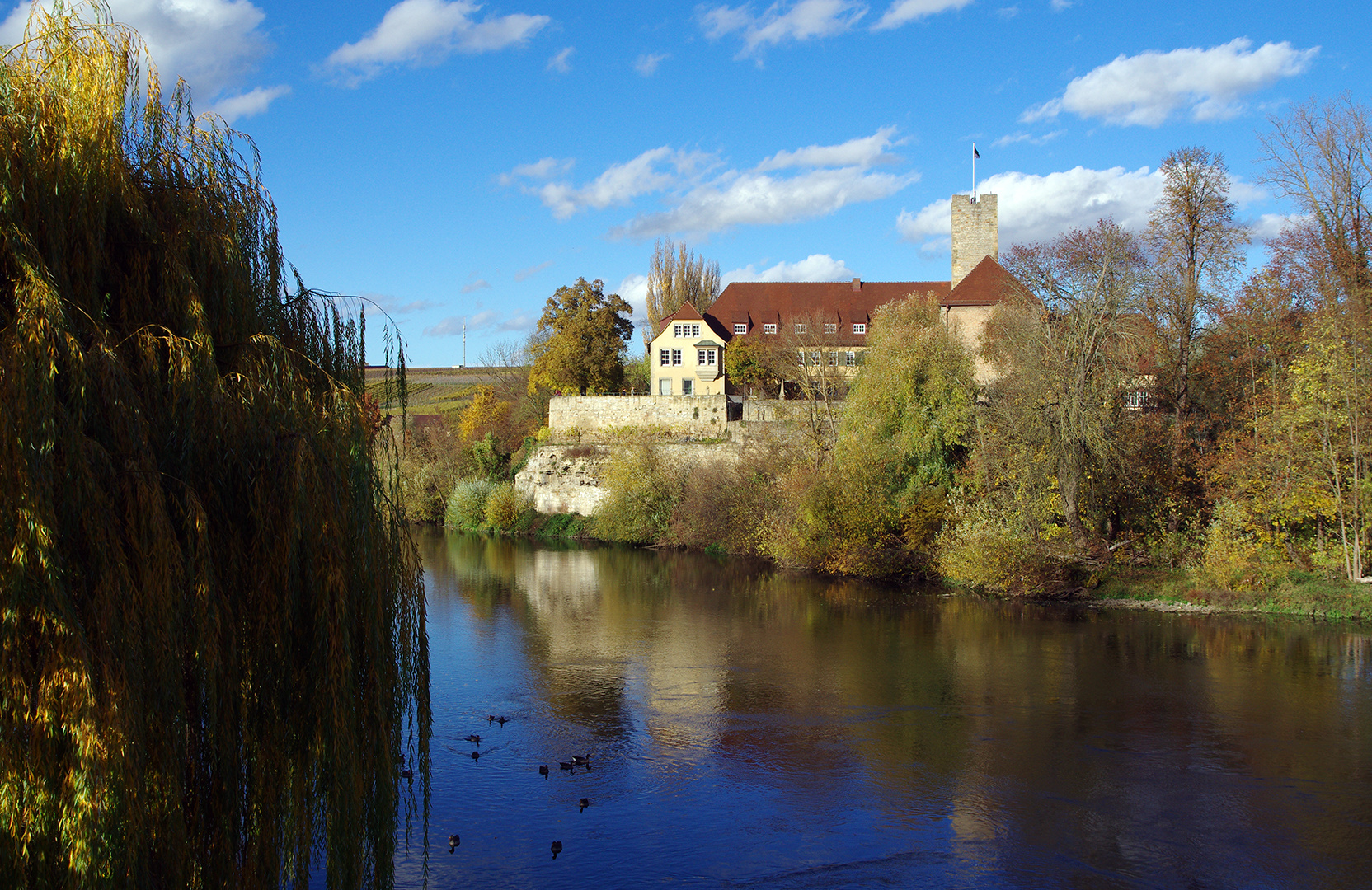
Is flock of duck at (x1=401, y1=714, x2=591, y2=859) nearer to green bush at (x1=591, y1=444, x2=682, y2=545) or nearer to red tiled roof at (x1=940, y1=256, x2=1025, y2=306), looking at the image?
green bush at (x1=591, y1=444, x2=682, y2=545)

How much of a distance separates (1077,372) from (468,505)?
92.3ft

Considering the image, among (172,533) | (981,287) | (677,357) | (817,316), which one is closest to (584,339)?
(677,357)

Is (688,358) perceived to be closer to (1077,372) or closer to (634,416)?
(634,416)

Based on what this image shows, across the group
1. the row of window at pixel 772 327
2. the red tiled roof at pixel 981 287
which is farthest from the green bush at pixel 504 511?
the red tiled roof at pixel 981 287

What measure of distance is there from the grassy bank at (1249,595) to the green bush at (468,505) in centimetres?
2739

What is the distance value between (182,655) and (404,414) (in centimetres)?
286

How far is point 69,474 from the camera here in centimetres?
501

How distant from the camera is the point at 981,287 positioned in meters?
39.4

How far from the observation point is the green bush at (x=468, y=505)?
43312 mm

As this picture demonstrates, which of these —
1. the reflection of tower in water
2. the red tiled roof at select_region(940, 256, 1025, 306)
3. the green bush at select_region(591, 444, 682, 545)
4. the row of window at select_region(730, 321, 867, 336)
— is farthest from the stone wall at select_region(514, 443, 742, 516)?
the red tiled roof at select_region(940, 256, 1025, 306)

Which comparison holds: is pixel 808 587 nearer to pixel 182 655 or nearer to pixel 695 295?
pixel 182 655

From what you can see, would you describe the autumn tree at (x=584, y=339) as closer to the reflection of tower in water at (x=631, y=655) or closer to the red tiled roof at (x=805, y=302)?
the red tiled roof at (x=805, y=302)

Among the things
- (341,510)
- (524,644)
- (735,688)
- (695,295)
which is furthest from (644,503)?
(341,510)

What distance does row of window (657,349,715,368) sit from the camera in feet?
146
